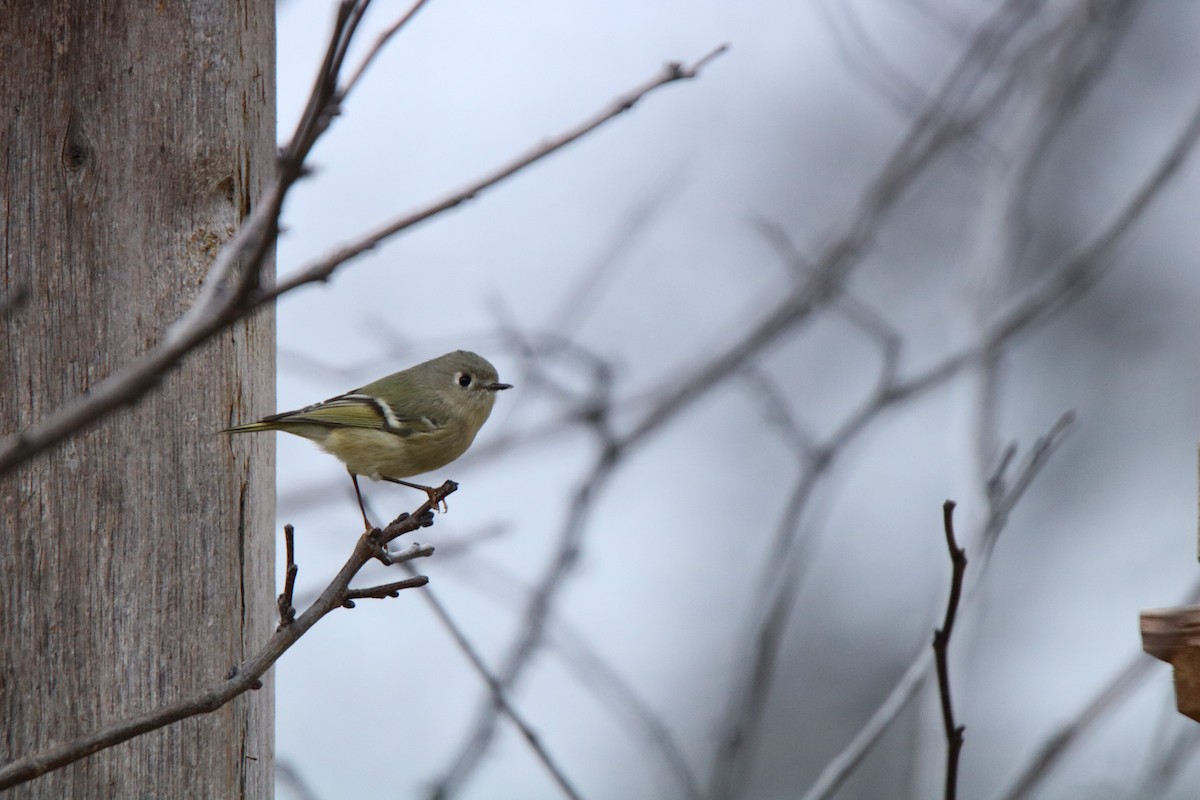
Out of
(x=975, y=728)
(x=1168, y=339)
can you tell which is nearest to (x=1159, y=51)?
(x=1168, y=339)

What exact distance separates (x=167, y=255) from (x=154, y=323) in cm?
11

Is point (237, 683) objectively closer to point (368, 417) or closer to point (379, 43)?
point (379, 43)

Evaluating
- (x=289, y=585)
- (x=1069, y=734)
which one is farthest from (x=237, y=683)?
(x=1069, y=734)

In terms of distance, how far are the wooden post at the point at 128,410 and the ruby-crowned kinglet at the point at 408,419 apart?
2.72 ft

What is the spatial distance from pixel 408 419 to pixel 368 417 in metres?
0.09

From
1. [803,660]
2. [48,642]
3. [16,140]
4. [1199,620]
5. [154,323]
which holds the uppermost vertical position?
[16,140]

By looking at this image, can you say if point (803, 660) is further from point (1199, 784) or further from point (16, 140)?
point (16, 140)

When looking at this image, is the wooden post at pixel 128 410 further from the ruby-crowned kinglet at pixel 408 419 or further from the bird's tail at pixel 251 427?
the ruby-crowned kinglet at pixel 408 419

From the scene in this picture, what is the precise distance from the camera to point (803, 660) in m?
8.34

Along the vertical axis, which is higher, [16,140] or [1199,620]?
[16,140]

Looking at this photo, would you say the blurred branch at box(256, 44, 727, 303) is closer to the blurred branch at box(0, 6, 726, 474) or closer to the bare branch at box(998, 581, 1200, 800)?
the blurred branch at box(0, 6, 726, 474)

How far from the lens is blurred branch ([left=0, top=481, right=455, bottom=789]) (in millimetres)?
1177

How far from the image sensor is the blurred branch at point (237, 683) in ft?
3.86

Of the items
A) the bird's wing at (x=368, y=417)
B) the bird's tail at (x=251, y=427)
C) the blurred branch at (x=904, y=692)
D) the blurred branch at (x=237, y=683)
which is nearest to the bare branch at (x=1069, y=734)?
the blurred branch at (x=904, y=692)
